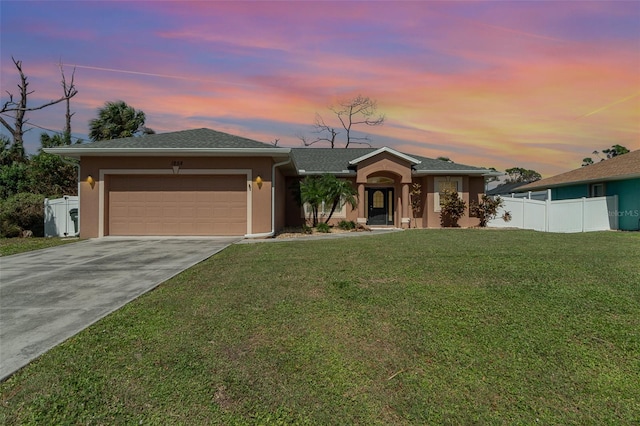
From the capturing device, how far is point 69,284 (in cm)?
609

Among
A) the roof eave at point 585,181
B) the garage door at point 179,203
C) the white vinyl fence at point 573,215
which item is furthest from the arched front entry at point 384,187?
the roof eave at point 585,181

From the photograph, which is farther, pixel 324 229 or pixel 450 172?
pixel 450 172

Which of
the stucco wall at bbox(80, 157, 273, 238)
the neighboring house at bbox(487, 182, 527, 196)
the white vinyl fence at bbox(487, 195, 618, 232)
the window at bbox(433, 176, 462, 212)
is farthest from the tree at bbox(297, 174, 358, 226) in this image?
the neighboring house at bbox(487, 182, 527, 196)

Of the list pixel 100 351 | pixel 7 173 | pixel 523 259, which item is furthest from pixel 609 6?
pixel 7 173

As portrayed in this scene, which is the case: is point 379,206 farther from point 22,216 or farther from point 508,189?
point 508,189

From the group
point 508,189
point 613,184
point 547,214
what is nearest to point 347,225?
point 547,214

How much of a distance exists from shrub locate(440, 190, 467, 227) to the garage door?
10.9 metres

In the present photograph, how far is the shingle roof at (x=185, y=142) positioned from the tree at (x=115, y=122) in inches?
515

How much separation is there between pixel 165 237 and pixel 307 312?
34.0 feet

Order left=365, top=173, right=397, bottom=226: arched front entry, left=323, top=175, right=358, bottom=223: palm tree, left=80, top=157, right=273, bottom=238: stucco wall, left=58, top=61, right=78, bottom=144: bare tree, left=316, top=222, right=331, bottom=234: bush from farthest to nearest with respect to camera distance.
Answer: left=58, top=61, right=78, bottom=144: bare tree < left=365, top=173, right=397, bottom=226: arched front entry < left=323, top=175, right=358, bottom=223: palm tree < left=316, top=222, right=331, bottom=234: bush < left=80, top=157, right=273, bottom=238: stucco wall

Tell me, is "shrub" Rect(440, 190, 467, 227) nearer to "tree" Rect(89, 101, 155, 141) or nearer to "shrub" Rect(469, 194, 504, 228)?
"shrub" Rect(469, 194, 504, 228)

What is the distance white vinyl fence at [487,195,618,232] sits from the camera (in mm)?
17516

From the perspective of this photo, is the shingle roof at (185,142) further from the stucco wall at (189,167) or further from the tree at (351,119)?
the tree at (351,119)

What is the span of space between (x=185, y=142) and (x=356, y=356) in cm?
1241
